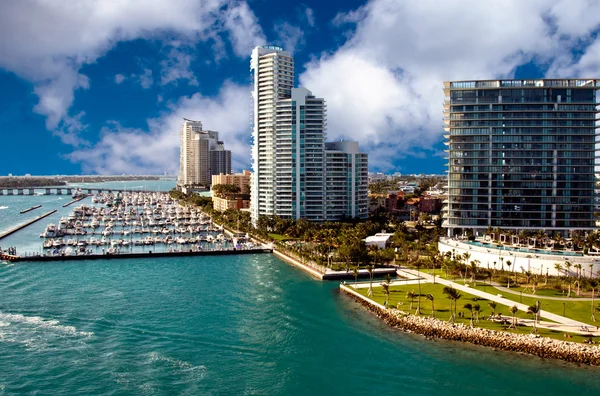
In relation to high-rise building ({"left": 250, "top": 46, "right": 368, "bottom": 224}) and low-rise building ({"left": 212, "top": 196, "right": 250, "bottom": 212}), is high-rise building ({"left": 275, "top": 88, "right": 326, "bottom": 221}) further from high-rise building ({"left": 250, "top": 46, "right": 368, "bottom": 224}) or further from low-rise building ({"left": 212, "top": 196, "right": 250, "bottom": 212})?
low-rise building ({"left": 212, "top": 196, "right": 250, "bottom": 212})

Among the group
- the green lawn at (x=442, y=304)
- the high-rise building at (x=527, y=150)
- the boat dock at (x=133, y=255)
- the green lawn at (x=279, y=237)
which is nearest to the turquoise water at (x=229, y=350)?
the green lawn at (x=442, y=304)

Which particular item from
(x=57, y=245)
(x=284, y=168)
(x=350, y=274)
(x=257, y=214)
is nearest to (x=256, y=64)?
(x=284, y=168)

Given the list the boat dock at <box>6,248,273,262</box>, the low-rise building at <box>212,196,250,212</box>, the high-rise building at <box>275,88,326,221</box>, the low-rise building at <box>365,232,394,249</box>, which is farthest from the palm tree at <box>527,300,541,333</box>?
the low-rise building at <box>212,196,250,212</box>

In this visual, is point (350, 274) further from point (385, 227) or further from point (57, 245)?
point (57, 245)

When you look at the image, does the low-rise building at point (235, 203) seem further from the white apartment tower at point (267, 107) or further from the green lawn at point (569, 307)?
the green lawn at point (569, 307)

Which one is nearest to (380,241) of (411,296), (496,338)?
(411,296)

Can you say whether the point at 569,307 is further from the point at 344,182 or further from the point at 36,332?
the point at 344,182
